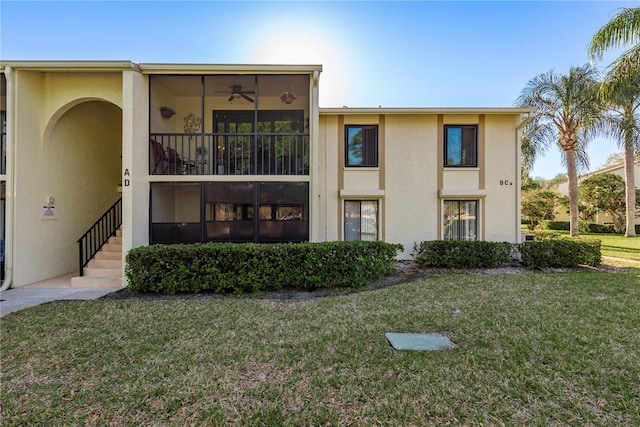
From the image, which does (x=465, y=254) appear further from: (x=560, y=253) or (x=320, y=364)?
(x=320, y=364)

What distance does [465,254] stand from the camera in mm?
8969

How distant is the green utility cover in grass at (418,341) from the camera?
3.75 metres

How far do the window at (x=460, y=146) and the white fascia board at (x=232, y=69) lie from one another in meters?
5.46

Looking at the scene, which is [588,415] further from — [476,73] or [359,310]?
[476,73]

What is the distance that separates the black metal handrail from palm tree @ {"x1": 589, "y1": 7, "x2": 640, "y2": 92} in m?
16.2

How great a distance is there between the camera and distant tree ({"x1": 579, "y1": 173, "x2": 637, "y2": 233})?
2209 centimetres

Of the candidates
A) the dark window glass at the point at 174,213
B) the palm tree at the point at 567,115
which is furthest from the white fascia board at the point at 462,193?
the dark window glass at the point at 174,213

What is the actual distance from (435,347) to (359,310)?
1680 mm

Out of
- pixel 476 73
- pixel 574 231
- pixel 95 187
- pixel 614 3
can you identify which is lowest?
pixel 574 231

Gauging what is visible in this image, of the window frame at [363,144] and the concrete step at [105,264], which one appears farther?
the window frame at [363,144]

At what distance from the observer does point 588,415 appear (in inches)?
96.6

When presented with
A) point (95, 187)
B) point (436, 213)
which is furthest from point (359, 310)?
point (95, 187)

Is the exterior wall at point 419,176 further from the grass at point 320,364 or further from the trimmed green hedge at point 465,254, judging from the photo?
the grass at point 320,364

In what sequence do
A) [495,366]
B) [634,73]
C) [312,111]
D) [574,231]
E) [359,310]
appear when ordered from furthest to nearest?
[574,231] < [634,73] < [312,111] < [359,310] < [495,366]
